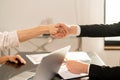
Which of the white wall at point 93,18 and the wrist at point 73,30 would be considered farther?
the white wall at point 93,18

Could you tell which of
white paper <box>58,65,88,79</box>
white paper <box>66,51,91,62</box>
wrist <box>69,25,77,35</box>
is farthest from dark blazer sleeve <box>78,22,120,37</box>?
white paper <box>58,65,88,79</box>

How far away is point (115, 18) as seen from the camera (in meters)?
3.08

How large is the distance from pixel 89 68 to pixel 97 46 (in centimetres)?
176

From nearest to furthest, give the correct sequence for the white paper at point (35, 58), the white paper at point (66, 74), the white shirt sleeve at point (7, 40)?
the white paper at point (66, 74)
the white shirt sleeve at point (7, 40)
the white paper at point (35, 58)

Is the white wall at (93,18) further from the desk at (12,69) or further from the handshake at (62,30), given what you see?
the desk at (12,69)

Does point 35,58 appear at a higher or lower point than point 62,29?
lower

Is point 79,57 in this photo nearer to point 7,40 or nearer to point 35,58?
point 35,58

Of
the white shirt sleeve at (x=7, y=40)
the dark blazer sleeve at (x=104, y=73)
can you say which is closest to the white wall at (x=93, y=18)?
the white shirt sleeve at (x=7, y=40)

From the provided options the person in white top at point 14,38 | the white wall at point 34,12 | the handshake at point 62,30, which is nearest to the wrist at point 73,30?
the handshake at point 62,30

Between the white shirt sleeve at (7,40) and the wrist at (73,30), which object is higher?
the white shirt sleeve at (7,40)

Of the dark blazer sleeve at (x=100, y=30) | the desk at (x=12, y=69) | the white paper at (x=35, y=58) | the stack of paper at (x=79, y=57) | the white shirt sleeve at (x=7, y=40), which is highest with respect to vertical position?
the white shirt sleeve at (x=7, y=40)

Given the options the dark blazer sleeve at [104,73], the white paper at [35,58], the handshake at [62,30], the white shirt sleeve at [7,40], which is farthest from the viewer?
the handshake at [62,30]

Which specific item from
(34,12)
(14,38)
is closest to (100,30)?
(14,38)


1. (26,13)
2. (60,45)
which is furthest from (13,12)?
(60,45)
